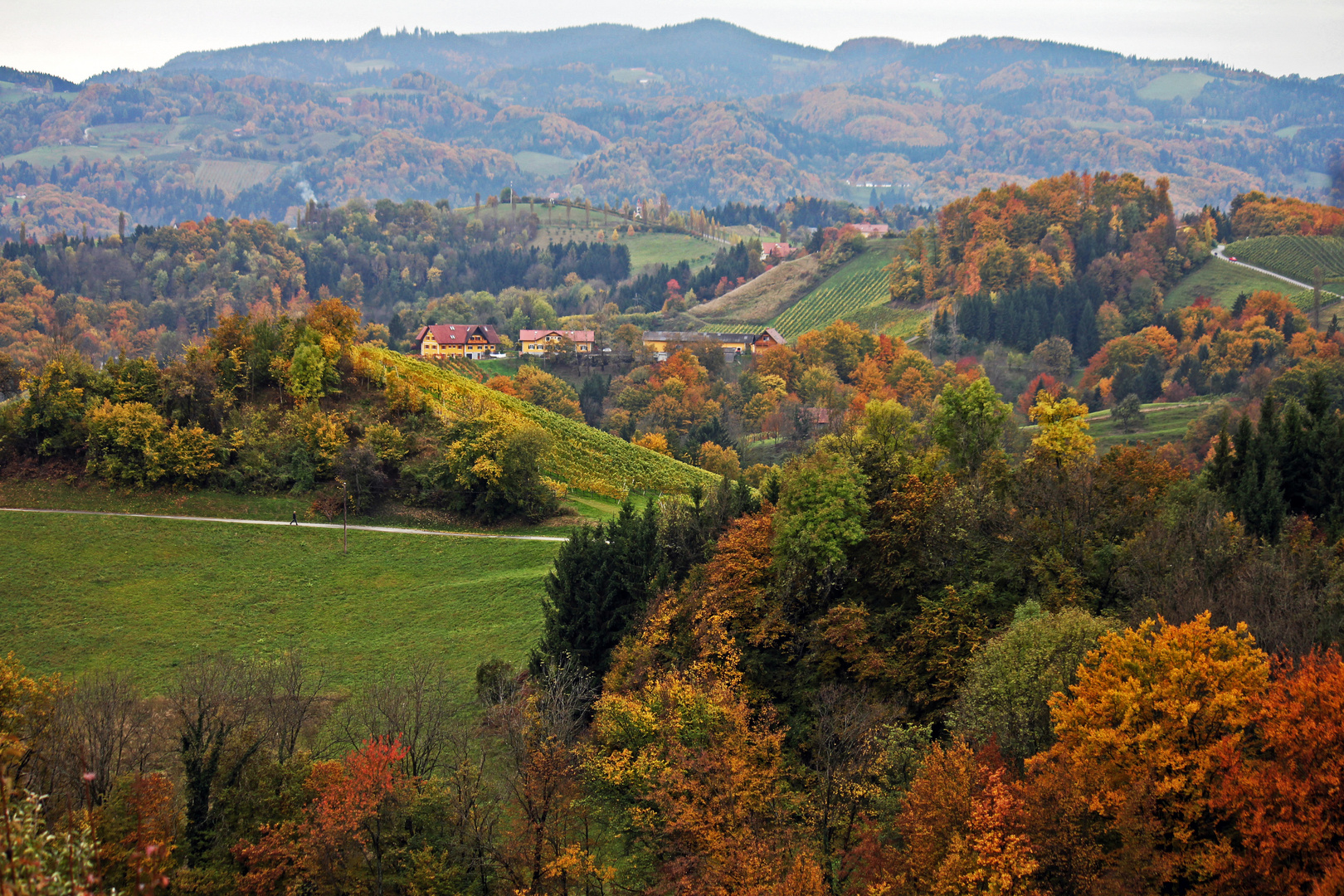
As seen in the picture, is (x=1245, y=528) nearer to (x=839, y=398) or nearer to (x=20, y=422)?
(x=20, y=422)

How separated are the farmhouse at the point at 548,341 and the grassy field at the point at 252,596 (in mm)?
95952

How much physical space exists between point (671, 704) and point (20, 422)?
163ft

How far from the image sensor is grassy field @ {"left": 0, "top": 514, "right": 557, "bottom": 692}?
48.9 metres

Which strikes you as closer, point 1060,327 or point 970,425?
point 970,425

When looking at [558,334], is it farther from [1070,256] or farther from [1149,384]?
[1070,256]

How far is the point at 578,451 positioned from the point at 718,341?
89473mm

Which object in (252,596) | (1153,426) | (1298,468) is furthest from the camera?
(1153,426)

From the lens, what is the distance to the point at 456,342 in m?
155

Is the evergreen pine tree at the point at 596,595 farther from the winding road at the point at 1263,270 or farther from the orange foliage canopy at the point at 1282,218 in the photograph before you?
the orange foliage canopy at the point at 1282,218

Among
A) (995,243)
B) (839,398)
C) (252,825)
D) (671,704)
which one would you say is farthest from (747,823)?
(995,243)

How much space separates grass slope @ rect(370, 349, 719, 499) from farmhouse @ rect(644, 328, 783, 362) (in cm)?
7534

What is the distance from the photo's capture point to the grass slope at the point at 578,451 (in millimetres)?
74312

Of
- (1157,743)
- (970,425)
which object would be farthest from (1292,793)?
(970,425)

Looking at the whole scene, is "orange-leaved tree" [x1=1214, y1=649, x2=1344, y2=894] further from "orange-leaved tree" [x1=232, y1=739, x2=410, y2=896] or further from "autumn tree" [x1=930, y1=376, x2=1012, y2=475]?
"autumn tree" [x1=930, y1=376, x2=1012, y2=475]
